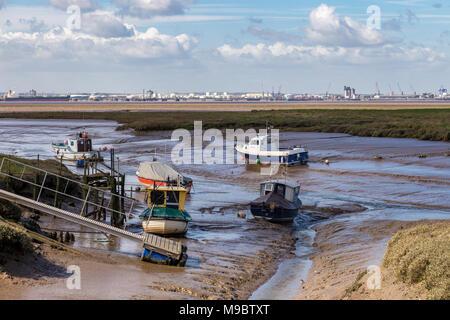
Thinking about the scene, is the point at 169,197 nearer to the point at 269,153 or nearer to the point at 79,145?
the point at 269,153

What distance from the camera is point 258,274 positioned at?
19.1 meters

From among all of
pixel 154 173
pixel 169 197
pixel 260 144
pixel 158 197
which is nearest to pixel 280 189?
pixel 169 197

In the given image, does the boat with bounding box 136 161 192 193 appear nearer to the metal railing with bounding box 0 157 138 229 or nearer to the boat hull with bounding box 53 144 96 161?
the metal railing with bounding box 0 157 138 229

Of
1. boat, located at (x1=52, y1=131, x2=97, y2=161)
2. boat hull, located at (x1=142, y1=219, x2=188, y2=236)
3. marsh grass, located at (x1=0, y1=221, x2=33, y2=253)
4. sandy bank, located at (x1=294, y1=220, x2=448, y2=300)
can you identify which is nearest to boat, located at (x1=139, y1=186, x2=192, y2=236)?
boat hull, located at (x1=142, y1=219, x2=188, y2=236)

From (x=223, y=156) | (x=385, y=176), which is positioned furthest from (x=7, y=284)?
(x=223, y=156)

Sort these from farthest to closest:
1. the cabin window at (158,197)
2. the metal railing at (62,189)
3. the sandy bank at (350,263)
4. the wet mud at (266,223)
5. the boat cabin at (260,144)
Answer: the boat cabin at (260,144) < the cabin window at (158,197) < the metal railing at (62,189) < the wet mud at (266,223) < the sandy bank at (350,263)

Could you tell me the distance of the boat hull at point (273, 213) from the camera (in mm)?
27500

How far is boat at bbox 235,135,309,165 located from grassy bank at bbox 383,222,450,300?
31.4 m

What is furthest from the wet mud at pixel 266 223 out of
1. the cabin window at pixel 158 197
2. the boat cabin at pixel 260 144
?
the boat cabin at pixel 260 144

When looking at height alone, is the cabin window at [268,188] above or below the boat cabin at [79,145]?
below

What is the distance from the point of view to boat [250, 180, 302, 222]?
27.5m

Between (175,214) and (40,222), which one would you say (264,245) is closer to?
(175,214)

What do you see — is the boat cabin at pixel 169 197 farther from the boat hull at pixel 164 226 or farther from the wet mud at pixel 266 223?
the boat hull at pixel 164 226

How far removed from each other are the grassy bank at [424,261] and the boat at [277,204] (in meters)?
10.2
